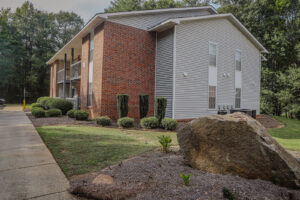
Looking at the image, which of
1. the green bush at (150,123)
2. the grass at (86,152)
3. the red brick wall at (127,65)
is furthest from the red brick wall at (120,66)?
the grass at (86,152)

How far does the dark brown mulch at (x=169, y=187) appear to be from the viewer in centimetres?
240

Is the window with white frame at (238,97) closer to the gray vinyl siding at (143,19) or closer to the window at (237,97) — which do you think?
the window at (237,97)

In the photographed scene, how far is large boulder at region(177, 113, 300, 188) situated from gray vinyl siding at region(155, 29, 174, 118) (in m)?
7.79

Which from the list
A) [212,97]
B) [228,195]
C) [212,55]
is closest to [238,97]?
[212,97]

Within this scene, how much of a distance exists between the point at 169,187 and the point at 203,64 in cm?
1092

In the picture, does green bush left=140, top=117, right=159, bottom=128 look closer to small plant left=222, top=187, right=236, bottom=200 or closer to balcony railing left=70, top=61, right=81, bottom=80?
small plant left=222, top=187, right=236, bottom=200

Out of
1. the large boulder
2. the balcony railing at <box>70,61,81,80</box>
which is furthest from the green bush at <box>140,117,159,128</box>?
the balcony railing at <box>70,61,81,80</box>

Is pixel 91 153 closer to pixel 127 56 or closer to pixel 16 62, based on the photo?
pixel 127 56

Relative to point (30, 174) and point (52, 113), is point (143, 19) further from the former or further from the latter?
point (30, 174)

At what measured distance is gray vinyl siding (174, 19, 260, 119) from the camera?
1139 cm

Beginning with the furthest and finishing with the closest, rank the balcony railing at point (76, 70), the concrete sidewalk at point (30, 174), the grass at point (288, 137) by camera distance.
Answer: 1. the balcony railing at point (76, 70)
2. the grass at point (288, 137)
3. the concrete sidewalk at point (30, 174)

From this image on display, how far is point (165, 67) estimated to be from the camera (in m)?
11.7

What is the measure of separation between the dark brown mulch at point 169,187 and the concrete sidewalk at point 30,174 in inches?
9.9

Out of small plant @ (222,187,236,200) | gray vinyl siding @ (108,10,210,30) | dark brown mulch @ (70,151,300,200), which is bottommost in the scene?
dark brown mulch @ (70,151,300,200)
